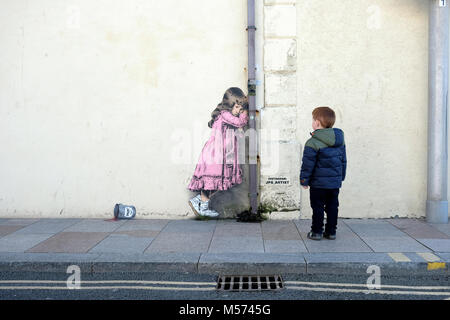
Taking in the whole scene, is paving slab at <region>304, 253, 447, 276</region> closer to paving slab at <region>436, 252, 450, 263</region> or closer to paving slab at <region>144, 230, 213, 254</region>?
paving slab at <region>436, 252, 450, 263</region>

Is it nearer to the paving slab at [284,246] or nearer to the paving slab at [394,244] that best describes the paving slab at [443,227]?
the paving slab at [394,244]

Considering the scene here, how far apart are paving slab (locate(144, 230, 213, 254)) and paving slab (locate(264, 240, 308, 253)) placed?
29.7 inches

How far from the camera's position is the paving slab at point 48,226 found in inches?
226

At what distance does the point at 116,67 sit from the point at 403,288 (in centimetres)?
512

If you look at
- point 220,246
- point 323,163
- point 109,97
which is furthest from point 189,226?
point 109,97

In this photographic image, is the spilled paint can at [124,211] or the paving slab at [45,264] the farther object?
the spilled paint can at [124,211]

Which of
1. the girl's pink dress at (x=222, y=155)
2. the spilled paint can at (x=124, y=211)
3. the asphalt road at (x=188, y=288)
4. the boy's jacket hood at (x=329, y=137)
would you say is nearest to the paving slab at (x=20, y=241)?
the asphalt road at (x=188, y=288)

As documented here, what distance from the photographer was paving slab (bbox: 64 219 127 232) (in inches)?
230

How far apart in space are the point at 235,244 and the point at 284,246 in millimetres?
604

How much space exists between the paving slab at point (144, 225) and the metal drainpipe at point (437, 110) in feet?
13.3

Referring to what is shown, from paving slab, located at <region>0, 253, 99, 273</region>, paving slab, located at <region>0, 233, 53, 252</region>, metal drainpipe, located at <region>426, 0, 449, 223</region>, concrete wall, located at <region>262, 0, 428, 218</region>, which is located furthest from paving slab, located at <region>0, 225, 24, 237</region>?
metal drainpipe, located at <region>426, 0, 449, 223</region>

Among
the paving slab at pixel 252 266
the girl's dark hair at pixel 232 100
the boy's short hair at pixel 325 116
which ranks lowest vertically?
the paving slab at pixel 252 266
